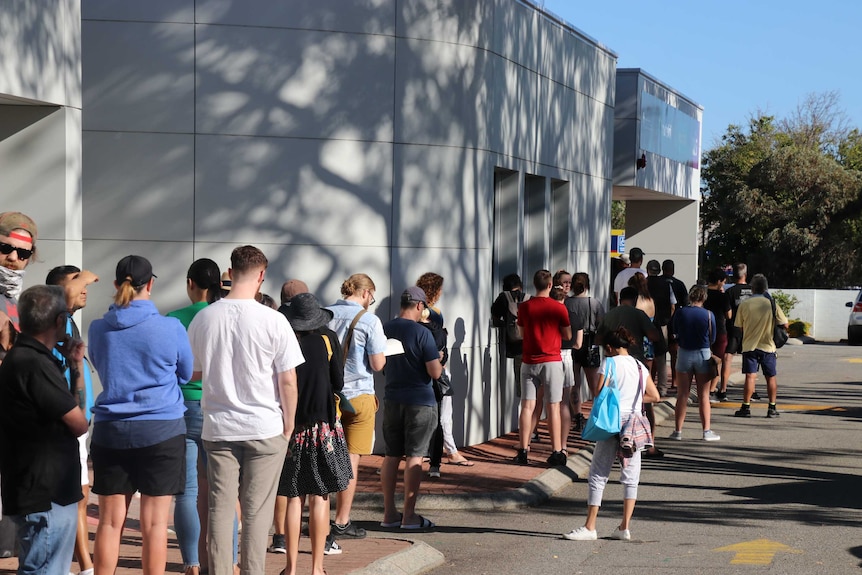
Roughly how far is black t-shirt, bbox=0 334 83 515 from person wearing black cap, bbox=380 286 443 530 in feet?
13.3

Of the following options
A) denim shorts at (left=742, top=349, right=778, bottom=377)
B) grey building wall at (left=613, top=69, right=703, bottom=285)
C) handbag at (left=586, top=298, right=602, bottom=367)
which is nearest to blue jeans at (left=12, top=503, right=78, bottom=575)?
handbag at (left=586, top=298, right=602, bottom=367)

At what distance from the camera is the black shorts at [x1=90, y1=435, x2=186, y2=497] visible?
20.3 ft

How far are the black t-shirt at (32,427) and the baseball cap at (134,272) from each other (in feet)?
3.48

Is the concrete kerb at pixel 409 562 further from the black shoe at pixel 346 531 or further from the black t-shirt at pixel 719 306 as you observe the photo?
the black t-shirt at pixel 719 306

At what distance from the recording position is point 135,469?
621 cm

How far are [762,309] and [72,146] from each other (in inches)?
378

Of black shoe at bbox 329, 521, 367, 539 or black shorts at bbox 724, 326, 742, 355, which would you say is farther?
black shorts at bbox 724, 326, 742, 355

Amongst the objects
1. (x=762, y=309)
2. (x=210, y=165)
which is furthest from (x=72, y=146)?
(x=762, y=309)

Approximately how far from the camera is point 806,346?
35.2 m

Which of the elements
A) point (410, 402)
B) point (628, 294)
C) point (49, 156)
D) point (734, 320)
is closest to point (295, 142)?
point (49, 156)

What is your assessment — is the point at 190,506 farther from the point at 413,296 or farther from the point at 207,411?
the point at 413,296

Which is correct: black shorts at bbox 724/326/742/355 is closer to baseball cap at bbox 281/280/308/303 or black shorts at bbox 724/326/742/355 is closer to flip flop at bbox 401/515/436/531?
flip flop at bbox 401/515/436/531

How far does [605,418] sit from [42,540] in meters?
4.72

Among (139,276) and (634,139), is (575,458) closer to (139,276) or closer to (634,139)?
(139,276)
